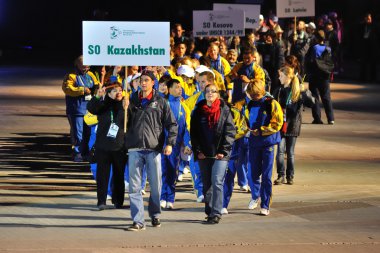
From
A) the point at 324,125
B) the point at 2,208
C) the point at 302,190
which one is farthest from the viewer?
the point at 324,125

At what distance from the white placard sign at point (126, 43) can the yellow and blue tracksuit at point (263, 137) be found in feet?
4.35

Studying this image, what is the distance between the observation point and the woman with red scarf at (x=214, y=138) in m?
13.6

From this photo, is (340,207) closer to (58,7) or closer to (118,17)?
(118,17)

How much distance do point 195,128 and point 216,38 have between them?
42.2 feet

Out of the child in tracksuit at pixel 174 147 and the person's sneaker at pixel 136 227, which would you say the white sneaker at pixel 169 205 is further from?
the person's sneaker at pixel 136 227

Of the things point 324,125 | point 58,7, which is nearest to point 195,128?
point 324,125

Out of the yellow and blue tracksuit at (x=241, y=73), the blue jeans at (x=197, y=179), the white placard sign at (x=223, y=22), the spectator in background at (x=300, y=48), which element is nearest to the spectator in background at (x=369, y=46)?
the spectator in background at (x=300, y=48)

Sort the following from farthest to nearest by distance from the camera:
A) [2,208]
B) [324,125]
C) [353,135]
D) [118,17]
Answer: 1. [118,17]
2. [324,125]
3. [353,135]
4. [2,208]

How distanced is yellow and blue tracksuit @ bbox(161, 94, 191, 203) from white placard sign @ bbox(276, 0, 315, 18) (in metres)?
14.7

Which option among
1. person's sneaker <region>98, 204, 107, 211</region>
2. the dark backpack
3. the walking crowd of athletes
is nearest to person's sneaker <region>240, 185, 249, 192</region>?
the walking crowd of athletes

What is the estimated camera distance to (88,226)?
13.5 m

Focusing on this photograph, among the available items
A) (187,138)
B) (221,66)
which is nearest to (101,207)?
(187,138)

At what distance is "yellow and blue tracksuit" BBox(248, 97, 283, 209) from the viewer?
14.6 meters

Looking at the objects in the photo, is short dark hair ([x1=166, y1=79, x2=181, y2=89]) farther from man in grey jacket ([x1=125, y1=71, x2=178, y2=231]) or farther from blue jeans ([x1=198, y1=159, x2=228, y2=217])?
blue jeans ([x1=198, y1=159, x2=228, y2=217])
